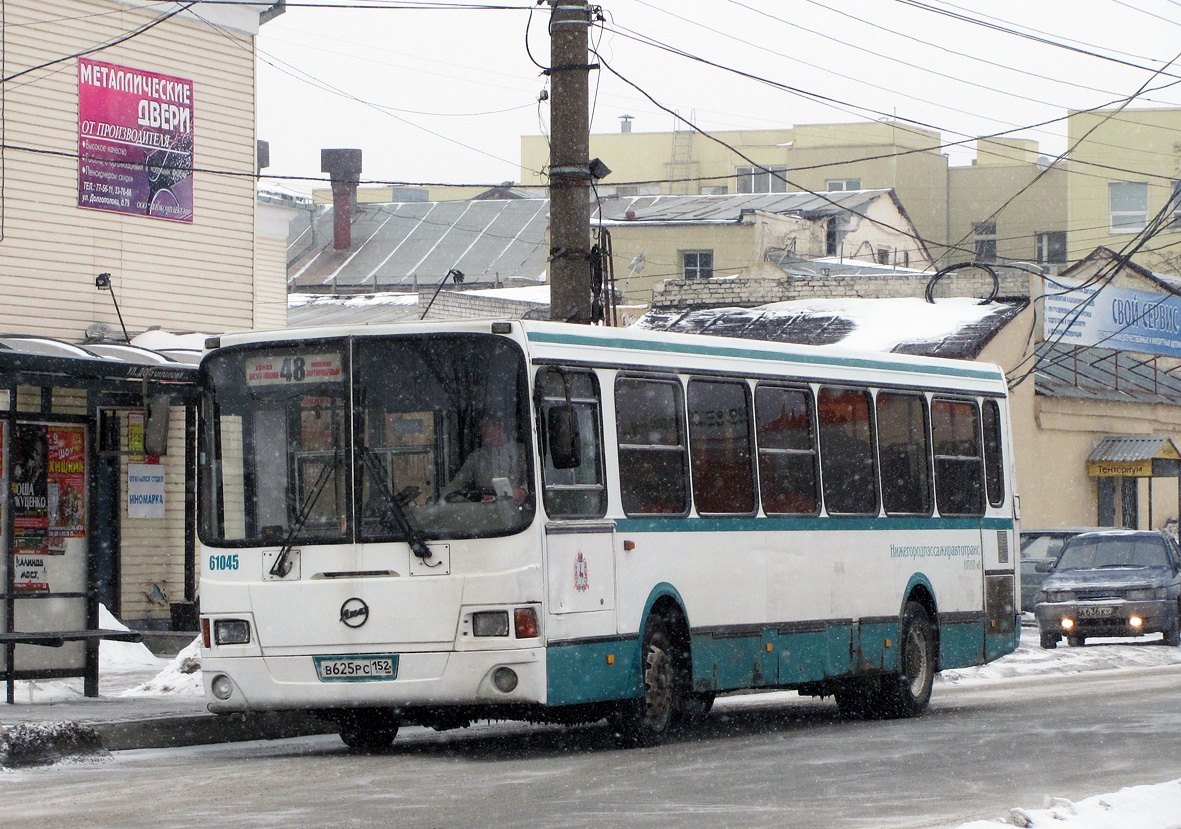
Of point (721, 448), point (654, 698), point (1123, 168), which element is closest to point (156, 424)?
point (654, 698)

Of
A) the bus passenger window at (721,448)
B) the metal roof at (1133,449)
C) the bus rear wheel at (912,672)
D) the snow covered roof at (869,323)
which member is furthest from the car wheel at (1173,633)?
the bus passenger window at (721,448)

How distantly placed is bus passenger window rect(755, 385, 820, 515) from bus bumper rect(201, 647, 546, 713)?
10.0ft

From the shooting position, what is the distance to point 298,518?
37.3 ft

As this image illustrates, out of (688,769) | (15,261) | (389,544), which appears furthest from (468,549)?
(15,261)

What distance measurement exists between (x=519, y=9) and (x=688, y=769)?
33.4 feet

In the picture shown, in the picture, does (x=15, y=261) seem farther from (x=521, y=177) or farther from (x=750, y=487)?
(x=521, y=177)

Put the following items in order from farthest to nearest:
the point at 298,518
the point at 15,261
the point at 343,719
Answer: the point at 15,261 < the point at 343,719 < the point at 298,518

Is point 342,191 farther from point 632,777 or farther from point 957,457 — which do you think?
point 632,777

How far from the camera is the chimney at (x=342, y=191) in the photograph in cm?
6200

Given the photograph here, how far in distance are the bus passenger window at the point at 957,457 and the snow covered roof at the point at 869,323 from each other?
15945 mm

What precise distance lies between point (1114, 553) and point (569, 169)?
1356 centimetres

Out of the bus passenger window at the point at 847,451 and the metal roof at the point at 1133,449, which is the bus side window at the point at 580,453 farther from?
the metal roof at the point at 1133,449

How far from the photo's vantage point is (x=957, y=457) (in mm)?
15781

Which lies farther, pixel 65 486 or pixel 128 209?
pixel 128 209
